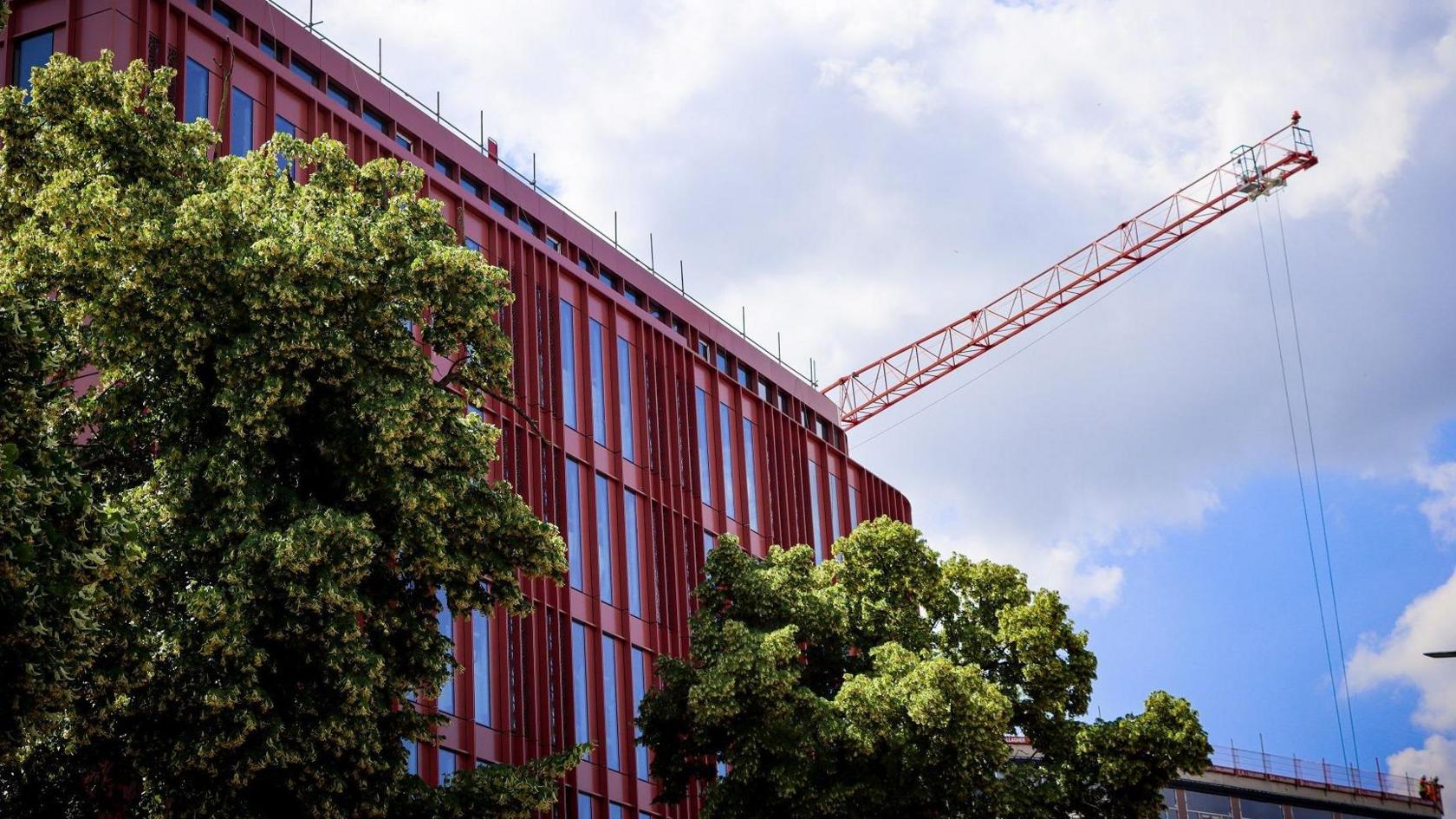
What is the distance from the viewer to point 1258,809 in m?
94.1

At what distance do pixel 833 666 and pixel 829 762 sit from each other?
334 centimetres

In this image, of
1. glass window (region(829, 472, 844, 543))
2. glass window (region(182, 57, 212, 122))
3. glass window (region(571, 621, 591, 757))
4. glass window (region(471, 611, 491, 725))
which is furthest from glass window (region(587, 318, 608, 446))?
glass window (region(829, 472, 844, 543))

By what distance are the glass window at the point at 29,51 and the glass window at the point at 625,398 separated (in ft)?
69.2

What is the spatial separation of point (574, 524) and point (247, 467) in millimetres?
23765

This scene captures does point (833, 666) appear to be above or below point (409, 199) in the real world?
below

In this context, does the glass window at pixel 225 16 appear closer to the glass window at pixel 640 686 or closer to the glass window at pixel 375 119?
the glass window at pixel 375 119

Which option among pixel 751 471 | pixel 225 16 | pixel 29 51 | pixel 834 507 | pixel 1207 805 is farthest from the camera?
pixel 1207 805

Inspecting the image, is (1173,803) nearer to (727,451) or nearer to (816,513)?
(816,513)

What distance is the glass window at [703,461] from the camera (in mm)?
59375

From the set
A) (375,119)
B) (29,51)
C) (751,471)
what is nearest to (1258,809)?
(751,471)

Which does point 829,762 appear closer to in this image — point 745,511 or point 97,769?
point 97,769

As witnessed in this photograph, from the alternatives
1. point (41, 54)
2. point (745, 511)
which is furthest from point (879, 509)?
point (41, 54)

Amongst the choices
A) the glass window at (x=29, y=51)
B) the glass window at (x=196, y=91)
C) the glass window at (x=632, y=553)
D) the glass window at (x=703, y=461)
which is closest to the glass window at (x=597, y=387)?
the glass window at (x=632, y=553)

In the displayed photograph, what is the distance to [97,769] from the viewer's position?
27062 mm
